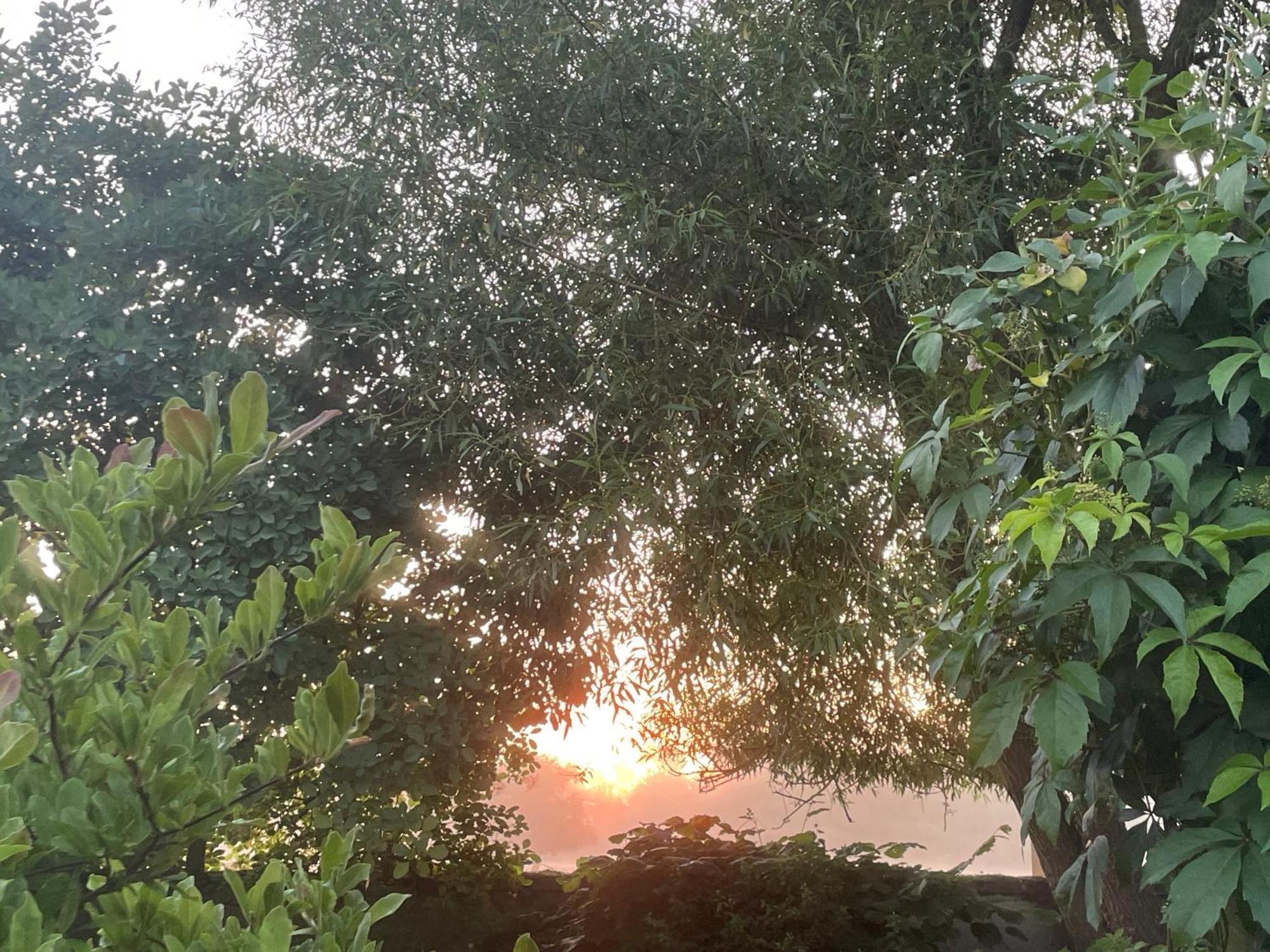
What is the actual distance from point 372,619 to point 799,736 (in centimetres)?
178

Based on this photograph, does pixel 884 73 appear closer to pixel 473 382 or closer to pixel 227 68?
pixel 473 382

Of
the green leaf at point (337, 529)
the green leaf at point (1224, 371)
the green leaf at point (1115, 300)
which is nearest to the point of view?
the green leaf at point (337, 529)

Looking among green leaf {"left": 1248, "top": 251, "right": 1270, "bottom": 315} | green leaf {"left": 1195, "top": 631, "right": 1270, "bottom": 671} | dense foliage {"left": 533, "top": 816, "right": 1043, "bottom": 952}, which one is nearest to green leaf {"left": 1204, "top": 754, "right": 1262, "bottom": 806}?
green leaf {"left": 1195, "top": 631, "right": 1270, "bottom": 671}

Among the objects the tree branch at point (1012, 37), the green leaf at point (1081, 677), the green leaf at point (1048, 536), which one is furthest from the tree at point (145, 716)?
the tree branch at point (1012, 37)

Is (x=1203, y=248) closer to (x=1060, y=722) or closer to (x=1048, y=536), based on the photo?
(x=1048, y=536)

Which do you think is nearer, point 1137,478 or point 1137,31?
point 1137,478

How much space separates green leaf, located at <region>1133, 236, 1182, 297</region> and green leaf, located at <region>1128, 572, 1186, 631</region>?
0.38 m

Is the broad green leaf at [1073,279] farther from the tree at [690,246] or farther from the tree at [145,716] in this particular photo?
the tree at [690,246]

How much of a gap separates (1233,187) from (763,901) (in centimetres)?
316

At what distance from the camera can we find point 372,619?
3.56 m

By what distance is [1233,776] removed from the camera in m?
1.17

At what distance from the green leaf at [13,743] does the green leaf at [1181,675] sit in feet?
3.79

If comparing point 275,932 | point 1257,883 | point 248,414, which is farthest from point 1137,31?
point 275,932

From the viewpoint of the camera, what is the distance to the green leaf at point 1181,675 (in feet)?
3.76
